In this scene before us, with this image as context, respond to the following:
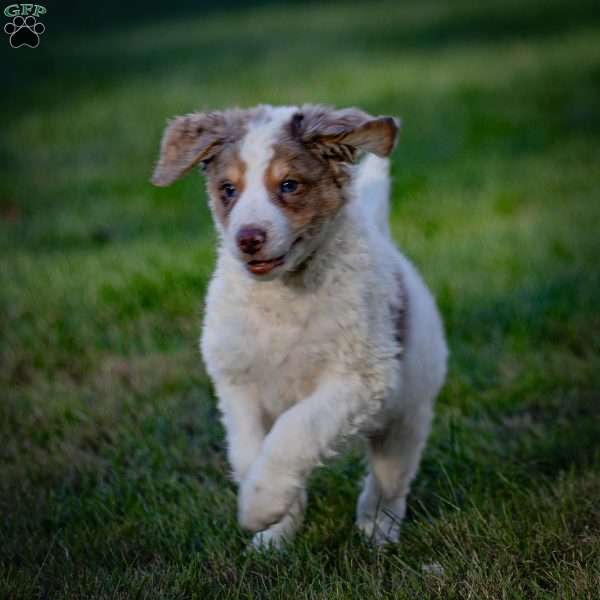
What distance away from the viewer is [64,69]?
14.7 metres

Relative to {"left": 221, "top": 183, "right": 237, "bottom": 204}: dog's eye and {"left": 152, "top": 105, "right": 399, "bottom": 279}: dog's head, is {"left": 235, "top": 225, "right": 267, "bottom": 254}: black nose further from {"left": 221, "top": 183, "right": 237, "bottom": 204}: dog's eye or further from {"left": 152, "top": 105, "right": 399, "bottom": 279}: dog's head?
{"left": 221, "top": 183, "right": 237, "bottom": 204}: dog's eye

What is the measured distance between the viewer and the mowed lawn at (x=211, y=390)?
3166 millimetres

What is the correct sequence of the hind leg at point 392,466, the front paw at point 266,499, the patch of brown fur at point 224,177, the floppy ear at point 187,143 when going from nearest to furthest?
the front paw at point 266,499 < the patch of brown fur at point 224,177 < the floppy ear at point 187,143 < the hind leg at point 392,466

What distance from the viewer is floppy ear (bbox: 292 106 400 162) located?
128 inches

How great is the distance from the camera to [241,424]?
10.8 feet

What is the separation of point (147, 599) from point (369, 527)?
87 centimetres

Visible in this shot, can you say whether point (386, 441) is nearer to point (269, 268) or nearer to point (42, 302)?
point (269, 268)

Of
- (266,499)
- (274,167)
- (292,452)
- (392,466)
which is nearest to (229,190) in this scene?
(274,167)

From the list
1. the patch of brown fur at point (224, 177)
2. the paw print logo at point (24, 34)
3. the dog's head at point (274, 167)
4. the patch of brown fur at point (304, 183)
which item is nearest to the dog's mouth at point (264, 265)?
the dog's head at point (274, 167)

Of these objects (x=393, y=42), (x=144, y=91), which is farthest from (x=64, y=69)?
(x=393, y=42)

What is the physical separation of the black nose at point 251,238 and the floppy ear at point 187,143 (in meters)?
0.42

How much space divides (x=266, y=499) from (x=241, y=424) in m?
A: 0.33

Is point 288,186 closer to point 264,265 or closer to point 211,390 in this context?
point 264,265

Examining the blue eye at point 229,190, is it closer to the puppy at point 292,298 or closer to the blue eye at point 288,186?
the puppy at point 292,298
